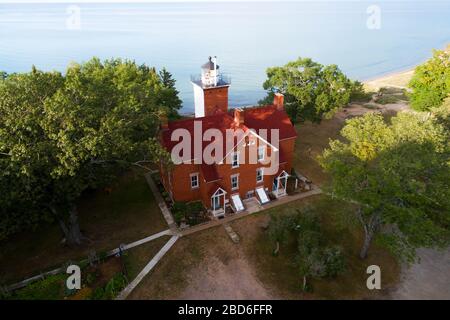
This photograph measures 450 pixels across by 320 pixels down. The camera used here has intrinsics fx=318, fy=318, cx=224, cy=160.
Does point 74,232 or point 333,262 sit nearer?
point 333,262

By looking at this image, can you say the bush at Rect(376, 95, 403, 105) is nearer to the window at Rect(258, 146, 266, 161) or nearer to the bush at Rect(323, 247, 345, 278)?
the window at Rect(258, 146, 266, 161)

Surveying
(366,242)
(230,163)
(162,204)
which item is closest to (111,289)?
(162,204)

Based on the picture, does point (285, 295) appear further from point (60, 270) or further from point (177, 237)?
point (60, 270)

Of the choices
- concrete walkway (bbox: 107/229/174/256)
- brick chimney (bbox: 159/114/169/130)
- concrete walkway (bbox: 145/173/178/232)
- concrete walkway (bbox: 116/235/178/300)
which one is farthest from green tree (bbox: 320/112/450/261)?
brick chimney (bbox: 159/114/169/130)

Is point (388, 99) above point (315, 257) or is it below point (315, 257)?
above

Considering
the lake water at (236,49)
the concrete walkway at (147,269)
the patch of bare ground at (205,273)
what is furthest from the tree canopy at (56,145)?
the lake water at (236,49)

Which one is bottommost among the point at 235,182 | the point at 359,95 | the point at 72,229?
the point at 72,229

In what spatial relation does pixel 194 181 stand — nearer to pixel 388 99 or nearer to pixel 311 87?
pixel 311 87
